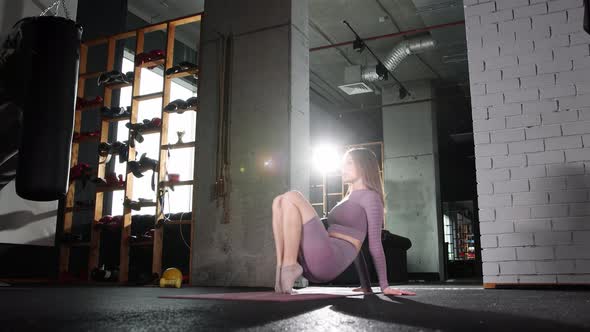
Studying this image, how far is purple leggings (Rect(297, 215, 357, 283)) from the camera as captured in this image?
110 inches

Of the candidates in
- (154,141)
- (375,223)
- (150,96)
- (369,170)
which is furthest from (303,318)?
(154,141)

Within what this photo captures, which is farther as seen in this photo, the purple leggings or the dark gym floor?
the purple leggings

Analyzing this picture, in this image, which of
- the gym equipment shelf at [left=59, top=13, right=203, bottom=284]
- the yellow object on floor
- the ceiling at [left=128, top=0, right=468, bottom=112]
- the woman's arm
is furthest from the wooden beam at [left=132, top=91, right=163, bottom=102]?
the woman's arm

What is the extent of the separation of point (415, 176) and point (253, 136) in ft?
19.0

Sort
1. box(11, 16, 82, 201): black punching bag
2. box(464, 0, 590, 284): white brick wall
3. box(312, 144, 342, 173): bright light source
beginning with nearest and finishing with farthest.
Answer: box(464, 0, 590, 284): white brick wall, box(11, 16, 82, 201): black punching bag, box(312, 144, 342, 173): bright light source

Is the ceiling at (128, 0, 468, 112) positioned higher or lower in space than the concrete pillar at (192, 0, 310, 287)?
higher

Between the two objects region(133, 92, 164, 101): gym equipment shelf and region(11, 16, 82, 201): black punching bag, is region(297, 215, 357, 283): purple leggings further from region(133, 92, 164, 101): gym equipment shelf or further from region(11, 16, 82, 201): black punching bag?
region(133, 92, 164, 101): gym equipment shelf

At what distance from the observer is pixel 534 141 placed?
3.86 metres

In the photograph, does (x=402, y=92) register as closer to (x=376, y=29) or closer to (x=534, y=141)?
(x=376, y=29)

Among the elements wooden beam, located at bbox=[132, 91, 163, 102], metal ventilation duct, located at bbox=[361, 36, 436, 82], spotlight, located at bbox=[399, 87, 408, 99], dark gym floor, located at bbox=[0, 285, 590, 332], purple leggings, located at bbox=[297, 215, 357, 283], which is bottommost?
dark gym floor, located at bbox=[0, 285, 590, 332]

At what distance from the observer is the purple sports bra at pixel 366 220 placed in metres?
2.86

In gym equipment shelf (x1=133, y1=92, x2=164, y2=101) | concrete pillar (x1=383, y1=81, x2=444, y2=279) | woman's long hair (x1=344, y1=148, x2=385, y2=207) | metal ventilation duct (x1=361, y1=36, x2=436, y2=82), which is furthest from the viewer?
concrete pillar (x1=383, y1=81, x2=444, y2=279)

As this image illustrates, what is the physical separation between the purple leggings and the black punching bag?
2159 mm

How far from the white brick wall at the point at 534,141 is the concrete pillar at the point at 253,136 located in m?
1.89
